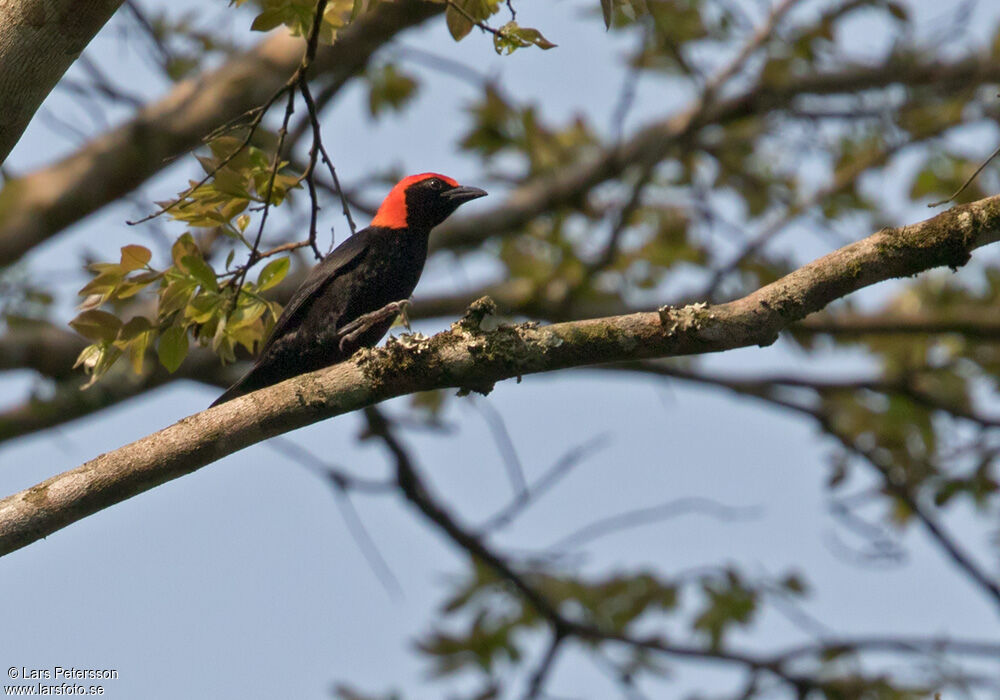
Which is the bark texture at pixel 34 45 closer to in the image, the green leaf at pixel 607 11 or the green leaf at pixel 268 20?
the green leaf at pixel 268 20

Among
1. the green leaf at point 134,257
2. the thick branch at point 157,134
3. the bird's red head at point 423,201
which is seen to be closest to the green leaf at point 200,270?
the green leaf at point 134,257

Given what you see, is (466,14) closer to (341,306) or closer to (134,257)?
(134,257)

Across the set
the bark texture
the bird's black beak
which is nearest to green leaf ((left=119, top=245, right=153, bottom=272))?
the bark texture

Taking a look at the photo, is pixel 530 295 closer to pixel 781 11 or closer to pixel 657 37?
pixel 657 37

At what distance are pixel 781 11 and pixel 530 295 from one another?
→ 2.86 metres

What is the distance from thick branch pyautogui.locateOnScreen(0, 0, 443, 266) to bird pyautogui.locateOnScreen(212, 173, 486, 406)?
1.21m

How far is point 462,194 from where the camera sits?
17.7ft

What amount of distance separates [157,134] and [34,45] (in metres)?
2.91

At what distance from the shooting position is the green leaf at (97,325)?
10.3 ft

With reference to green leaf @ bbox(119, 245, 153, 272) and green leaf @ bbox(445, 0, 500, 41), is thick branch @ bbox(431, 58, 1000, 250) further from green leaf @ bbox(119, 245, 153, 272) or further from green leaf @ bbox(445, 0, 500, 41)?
green leaf @ bbox(119, 245, 153, 272)

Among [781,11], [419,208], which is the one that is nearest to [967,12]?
[781,11]

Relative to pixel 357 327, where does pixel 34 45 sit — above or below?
below

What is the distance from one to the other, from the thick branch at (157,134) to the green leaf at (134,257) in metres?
2.51

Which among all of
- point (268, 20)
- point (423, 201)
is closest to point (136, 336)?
point (268, 20)
